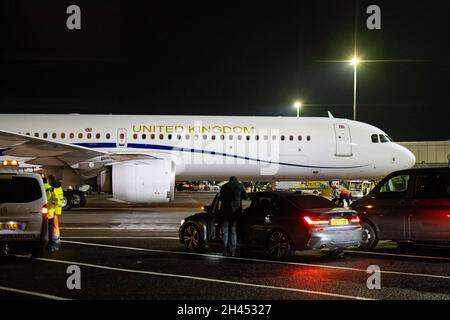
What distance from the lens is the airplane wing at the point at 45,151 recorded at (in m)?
22.4

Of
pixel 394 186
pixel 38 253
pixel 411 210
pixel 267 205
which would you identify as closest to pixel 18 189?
pixel 38 253

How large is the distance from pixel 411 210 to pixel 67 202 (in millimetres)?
16349

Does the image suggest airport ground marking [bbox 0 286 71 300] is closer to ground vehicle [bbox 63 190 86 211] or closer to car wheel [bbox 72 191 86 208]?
ground vehicle [bbox 63 190 86 211]

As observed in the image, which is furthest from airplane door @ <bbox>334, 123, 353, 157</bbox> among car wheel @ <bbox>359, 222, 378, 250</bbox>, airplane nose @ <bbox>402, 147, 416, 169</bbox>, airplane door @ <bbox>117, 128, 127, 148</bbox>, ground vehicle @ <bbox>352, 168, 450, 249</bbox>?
car wheel @ <bbox>359, 222, 378, 250</bbox>

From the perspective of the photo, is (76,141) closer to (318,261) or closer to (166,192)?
(166,192)

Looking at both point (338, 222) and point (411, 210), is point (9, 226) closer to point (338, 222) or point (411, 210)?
point (338, 222)

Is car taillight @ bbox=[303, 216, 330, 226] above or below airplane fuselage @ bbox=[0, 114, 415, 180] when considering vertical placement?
below

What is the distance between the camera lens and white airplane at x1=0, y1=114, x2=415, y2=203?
974 inches

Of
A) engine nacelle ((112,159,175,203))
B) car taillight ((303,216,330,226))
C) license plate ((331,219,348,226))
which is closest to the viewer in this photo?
car taillight ((303,216,330,226))

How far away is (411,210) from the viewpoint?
40.9ft

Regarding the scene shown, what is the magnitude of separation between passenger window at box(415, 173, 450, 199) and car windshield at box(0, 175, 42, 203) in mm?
7841

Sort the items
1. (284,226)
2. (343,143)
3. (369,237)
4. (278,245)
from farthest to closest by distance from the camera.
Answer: (343,143) → (369,237) → (278,245) → (284,226)

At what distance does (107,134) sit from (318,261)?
607 inches

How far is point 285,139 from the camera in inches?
985
